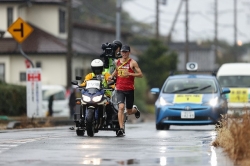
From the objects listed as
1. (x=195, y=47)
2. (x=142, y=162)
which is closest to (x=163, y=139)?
(x=142, y=162)

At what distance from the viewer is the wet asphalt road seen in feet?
41.1

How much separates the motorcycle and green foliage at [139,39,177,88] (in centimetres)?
5102

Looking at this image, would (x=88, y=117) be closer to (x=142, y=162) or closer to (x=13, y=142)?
(x=13, y=142)

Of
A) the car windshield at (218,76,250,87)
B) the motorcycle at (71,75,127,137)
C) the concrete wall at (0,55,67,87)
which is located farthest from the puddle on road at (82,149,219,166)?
the concrete wall at (0,55,67,87)

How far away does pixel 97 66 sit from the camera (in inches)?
728

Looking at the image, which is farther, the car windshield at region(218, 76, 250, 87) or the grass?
the car windshield at region(218, 76, 250, 87)

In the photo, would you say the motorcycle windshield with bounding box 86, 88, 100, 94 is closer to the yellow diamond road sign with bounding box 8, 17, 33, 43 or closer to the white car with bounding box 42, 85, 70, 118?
the yellow diamond road sign with bounding box 8, 17, 33, 43

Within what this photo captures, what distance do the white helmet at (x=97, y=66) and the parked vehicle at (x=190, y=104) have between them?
5574 mm

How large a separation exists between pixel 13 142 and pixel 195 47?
97.6 meters

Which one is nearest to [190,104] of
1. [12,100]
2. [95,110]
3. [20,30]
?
[95,110]

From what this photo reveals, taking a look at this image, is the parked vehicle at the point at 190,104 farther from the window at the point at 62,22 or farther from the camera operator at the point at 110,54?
the window at the point at 62,22

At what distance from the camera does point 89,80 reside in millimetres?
18297

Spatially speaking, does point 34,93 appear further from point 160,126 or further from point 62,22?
point 62,22

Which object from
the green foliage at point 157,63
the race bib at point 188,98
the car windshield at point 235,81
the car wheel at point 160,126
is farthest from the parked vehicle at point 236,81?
the green foliage at point 157,63
